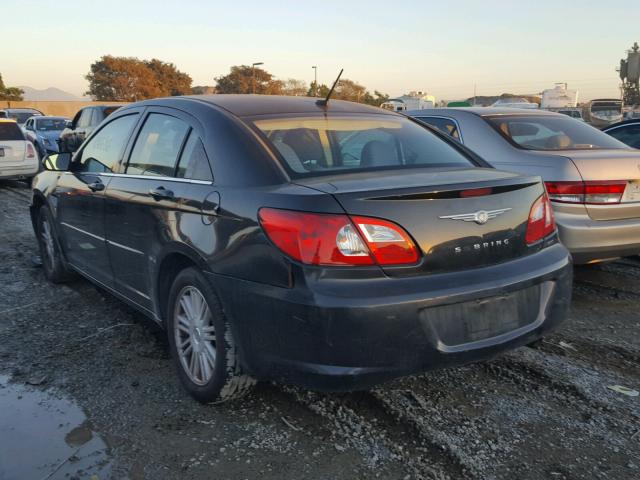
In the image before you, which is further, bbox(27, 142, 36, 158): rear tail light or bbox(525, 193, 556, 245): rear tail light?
bbox(27, 142, 36, 158): rear tail light

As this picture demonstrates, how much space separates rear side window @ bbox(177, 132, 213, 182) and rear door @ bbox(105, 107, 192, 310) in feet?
0.18

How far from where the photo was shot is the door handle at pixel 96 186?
407 cm

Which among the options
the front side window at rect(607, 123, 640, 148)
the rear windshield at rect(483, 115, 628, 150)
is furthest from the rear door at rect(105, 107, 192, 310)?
the front side window at rect(607, 123, 640, 148)

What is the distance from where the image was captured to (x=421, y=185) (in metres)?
2.66

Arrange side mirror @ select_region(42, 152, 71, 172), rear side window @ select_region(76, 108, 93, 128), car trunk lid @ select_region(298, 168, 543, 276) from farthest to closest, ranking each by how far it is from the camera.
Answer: rear side window @ select_region(76, 108, 93, 128) < side mirror @ select_region(42, 152, 71, 172) < car trunk lid @ select_region(298, 168, 543, 276)

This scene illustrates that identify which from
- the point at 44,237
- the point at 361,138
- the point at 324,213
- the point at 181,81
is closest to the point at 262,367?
the point at 324,213

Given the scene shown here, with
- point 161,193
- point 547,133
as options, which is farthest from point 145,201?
point 547,133

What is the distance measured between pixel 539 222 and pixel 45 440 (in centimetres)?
266

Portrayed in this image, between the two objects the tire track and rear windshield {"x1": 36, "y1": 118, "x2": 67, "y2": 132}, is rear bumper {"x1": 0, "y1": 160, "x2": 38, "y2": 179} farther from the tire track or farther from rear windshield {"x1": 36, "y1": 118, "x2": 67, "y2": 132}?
the tire track

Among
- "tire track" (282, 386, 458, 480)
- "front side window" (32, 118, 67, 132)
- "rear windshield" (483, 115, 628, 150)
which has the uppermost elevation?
"rear windshield" (483, 115, 628, 150)

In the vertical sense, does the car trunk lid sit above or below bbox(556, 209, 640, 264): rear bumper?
above

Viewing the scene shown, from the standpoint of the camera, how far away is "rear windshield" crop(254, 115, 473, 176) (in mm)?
3064

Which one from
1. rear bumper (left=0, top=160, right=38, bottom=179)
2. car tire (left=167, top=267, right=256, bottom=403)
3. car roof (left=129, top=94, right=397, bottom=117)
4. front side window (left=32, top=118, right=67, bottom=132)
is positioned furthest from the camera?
front side window (left=32, top=118, right=67, bottom=132)

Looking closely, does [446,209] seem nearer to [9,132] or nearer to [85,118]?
[9,132]
